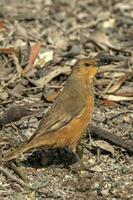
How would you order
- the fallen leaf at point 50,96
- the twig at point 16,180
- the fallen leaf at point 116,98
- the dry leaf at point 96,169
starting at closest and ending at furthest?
the twig at point 16,180
the dry leaf at point 96,169
the fallen leaf at point 50,96
the fallen leaf at point 116,98

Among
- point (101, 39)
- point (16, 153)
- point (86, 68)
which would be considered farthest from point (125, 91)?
point (16, 153)

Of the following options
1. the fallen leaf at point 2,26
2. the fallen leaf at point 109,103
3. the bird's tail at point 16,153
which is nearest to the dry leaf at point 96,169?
the bird's tail at point 16,153

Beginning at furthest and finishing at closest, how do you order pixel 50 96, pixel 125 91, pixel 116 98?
pixel 125 91 → pixel 116 98 → pixel 50 96

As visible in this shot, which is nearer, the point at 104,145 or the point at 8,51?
the point at 104,145

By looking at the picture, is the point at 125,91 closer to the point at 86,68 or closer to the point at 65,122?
the point at 86,68

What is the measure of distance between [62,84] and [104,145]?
1545mm

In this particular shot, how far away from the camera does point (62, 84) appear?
8.24m

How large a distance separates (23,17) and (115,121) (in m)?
4.09

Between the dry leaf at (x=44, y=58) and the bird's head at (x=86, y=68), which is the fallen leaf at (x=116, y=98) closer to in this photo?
the bird's head at (x=86, y=68)

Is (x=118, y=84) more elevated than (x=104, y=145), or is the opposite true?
(x=118, y=84)

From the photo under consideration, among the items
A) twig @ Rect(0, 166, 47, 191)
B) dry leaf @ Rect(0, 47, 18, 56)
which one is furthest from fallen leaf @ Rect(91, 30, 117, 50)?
twig @ Rect(0, 166, 47, 191)

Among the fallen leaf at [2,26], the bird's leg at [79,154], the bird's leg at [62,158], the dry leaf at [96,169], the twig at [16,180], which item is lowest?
the dry leaf at [96,169]

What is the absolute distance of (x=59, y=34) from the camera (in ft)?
33.7

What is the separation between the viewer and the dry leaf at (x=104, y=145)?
22.4ft
